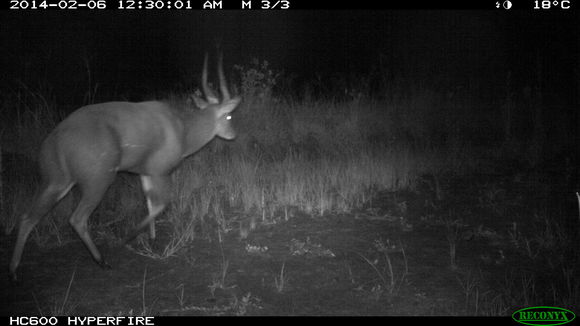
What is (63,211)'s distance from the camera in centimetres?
674

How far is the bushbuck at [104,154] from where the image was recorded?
199 inches

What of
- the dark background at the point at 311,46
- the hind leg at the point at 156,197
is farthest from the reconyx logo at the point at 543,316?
the dark background at the point at 311,46

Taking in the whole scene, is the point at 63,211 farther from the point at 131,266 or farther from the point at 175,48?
the point at 175,48

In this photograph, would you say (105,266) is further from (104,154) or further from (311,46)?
(311,46)

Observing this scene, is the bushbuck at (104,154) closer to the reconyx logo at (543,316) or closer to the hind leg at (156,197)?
the hind leg at (156,197)

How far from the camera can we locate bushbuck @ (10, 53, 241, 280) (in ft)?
16.6

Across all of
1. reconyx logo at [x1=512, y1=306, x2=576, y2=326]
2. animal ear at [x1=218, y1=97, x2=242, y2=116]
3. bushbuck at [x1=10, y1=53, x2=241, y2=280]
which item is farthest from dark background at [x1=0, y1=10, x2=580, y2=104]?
reconyx logo at [x1=512, y1=306, x2=576, y2=326]

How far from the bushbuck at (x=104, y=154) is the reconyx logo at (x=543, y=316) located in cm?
349

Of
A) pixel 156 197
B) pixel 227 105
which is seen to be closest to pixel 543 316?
pixel 156 197

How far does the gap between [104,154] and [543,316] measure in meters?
3.86

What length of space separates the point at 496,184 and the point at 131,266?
540cm

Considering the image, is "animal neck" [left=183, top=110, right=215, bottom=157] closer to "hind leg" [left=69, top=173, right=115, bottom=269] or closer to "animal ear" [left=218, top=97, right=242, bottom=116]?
"animal ear" [left=218, top=97, right=242, bottom=116]

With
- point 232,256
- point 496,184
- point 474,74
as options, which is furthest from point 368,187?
point 474,74

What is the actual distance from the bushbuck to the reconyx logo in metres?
3.49
